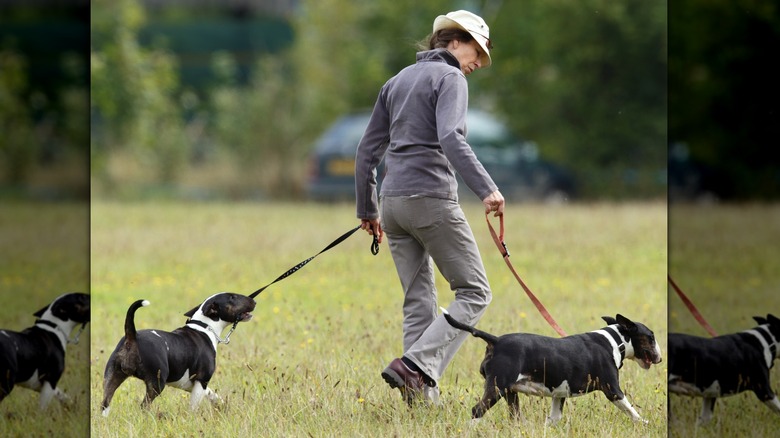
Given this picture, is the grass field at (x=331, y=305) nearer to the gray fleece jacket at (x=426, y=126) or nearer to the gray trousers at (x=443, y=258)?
the gray trousers at (x=443, y=258)

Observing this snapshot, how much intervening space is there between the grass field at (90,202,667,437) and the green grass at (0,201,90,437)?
3.24ft

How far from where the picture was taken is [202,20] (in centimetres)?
2714

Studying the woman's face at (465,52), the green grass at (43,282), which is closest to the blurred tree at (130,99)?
the woman's face at (465,52)

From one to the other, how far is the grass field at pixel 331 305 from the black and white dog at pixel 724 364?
0.78 m

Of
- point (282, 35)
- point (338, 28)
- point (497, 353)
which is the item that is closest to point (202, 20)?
point (282, 35)

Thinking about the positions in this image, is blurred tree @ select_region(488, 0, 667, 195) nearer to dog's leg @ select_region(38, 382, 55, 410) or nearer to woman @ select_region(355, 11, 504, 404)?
woman @ select_region(355, 11, 504, 404)

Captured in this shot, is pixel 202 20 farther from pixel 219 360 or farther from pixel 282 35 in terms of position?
pixel 219 360

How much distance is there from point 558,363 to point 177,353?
1666 millimetres

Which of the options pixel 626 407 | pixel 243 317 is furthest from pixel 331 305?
pixel 626 407

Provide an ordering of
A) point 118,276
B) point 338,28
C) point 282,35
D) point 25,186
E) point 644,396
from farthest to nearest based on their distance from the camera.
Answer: point 282,35 → point 338,28 → point 118,276 → point 644,396 → point 25,186

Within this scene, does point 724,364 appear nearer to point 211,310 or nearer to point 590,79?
point 211,310

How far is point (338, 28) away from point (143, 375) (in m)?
19.2

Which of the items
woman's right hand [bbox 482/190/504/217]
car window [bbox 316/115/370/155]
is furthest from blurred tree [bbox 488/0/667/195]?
woman's right hand [bbox 482/190/504/217]

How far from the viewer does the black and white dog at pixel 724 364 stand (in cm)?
379
